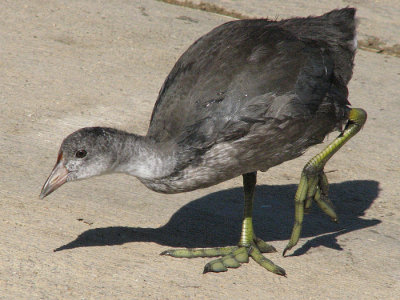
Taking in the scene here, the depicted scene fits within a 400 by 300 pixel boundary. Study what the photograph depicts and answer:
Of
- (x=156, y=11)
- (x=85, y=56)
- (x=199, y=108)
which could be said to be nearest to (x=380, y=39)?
(x=156, y=11)

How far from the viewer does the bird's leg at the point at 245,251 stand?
5.04 meters

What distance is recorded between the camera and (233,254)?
5.24 m

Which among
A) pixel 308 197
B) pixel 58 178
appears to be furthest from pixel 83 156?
pixel 308 197

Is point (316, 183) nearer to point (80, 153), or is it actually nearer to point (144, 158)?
point (144, 158)

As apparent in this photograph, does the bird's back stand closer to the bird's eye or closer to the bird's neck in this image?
the bird's neck

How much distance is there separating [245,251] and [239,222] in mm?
559

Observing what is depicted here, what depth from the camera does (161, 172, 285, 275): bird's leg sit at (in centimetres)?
504

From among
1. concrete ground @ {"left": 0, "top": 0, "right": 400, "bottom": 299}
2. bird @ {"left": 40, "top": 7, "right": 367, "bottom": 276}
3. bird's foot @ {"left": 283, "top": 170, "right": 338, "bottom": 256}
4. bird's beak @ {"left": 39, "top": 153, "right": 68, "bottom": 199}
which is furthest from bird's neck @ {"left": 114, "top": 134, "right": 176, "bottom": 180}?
bird's foot @ {"left": 283, "top": 170, "right": 338, "bottom": 256}

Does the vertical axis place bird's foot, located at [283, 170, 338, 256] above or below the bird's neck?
below

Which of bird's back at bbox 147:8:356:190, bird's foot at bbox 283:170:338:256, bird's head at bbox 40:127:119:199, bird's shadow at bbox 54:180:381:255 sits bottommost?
bird's shadow at bbox 54:180:381:255

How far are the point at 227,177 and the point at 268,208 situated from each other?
1200mm

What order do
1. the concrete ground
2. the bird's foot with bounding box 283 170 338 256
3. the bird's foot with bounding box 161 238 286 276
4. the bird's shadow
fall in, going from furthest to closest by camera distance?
the bird's shadow
the bird's foot with bounding box 283 170 338 256
the bird's foot with bounding box 161 238 286 276
the concrete ground

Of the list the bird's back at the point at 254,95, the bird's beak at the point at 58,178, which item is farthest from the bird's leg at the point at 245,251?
the bird's beak at the point at 58,178

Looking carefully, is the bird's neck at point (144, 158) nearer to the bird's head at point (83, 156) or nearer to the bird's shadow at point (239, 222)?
the bird's head at point (83, 156)
